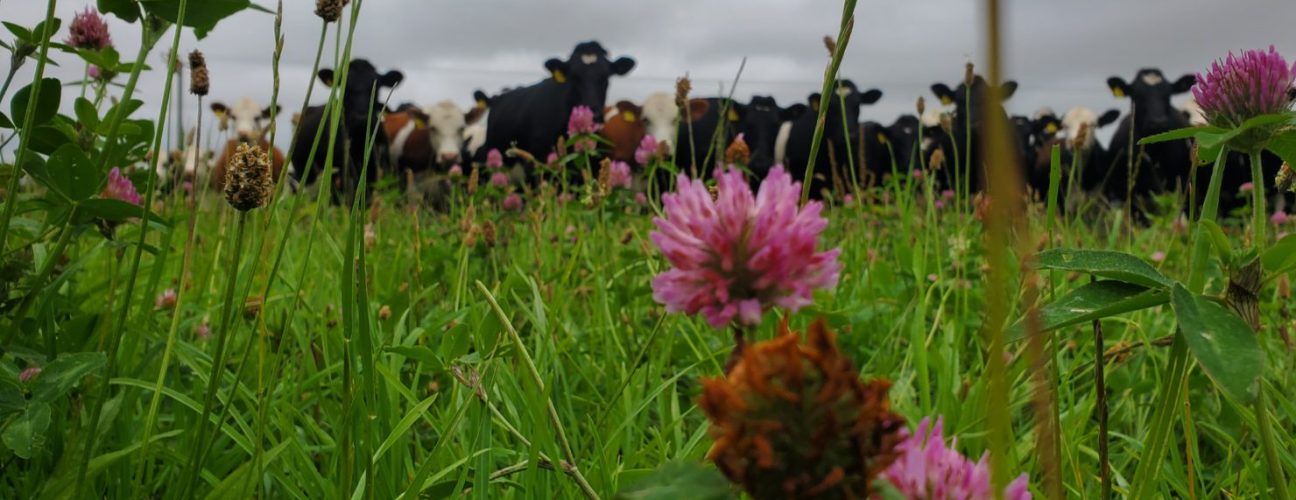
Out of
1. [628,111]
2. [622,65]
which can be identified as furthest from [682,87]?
[622,65]

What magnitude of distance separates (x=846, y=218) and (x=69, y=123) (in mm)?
2645

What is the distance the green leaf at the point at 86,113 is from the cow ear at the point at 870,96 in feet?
38.6

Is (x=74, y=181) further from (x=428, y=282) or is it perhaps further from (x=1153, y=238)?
(x=1153, y=238)

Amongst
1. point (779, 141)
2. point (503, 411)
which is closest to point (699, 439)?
point (503, 411)

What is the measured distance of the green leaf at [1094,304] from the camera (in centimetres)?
52

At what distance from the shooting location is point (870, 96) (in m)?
12.3

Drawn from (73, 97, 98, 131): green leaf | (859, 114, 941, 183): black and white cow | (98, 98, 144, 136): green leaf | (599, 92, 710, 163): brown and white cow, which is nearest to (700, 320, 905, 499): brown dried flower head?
(98, 98, 144, 136): green leaf

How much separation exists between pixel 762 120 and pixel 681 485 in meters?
11.4

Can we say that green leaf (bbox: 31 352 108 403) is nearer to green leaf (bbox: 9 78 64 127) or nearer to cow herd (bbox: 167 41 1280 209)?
green leaf (bbox: 9 78 64 127)

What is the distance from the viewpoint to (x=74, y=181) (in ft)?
2.90

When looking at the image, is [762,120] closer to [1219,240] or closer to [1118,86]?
[1118,86]

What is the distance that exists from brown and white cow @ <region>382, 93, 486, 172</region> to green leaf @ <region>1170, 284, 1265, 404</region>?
9870mm

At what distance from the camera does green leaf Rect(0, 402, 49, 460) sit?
2.50ft

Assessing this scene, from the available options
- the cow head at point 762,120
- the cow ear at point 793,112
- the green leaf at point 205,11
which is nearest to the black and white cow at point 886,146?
the cow ear at point 793,112
